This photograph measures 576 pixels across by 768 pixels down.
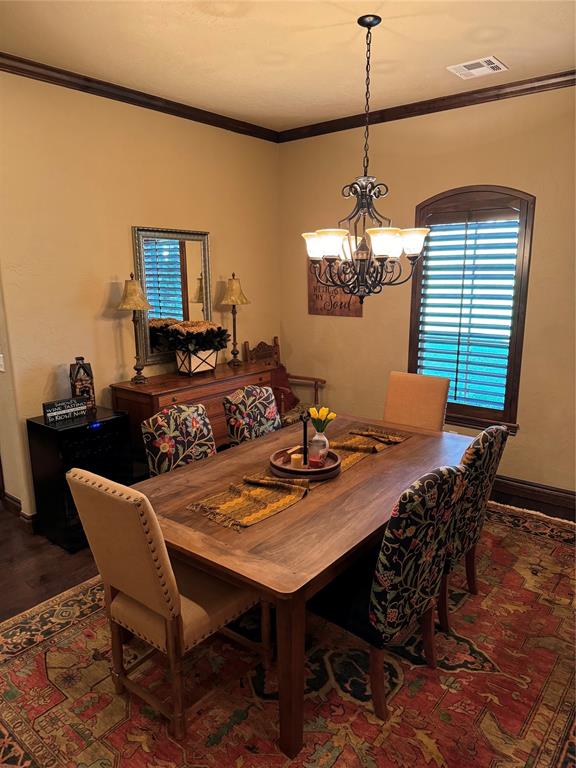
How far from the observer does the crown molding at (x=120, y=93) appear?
3170 mm

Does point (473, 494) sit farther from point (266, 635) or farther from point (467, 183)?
point (467, 183)

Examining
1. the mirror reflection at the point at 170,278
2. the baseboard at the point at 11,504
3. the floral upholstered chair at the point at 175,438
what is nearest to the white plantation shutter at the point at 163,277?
the mirror reflection at the point at 170,278

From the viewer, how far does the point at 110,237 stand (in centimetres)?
380

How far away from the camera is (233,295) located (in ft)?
14.9

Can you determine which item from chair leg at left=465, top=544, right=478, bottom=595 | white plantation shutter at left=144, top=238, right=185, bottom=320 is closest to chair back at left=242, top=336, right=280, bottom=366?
white plantation shutter at left=144, top=238, right=185, bottom=320

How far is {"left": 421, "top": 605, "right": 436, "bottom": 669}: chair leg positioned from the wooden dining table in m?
0.48

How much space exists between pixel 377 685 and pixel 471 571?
102 cm

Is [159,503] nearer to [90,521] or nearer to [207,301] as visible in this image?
[90,521]

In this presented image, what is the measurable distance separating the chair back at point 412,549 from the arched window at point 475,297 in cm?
225

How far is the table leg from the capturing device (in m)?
1.78

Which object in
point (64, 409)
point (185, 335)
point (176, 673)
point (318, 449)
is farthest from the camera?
point (185, 335)

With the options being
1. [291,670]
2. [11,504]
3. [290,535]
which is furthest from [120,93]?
[291,670]

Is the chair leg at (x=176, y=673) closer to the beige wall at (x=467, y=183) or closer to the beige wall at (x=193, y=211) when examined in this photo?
the beige wall at (x=193, y=211)

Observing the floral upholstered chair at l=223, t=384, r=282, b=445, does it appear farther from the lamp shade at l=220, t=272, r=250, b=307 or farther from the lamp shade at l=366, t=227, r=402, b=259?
the lamp shade at l=220, t=272, r=250, b=307
